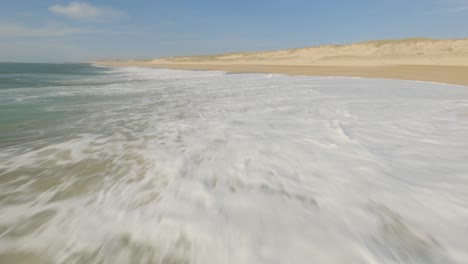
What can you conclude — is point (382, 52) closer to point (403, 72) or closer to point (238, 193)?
point (403, 72)

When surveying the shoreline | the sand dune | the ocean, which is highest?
the sand dune

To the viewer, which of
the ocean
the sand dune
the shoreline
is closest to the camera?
the ocean

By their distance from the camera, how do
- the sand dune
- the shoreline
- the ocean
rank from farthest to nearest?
the sand dune → the shoreline → the ocean

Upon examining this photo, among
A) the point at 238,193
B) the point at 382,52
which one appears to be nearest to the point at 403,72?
the point at 238,193

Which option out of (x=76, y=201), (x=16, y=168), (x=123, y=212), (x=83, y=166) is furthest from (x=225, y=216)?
(x=16, y=168)

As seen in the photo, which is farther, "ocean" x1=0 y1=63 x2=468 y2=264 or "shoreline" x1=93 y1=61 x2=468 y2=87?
"shoreline" x1=93 y1=61 x2=468 y2=87

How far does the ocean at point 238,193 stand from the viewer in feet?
5.07

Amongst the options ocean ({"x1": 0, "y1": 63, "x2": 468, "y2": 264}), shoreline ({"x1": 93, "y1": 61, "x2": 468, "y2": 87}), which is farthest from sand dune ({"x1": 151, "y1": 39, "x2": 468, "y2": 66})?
ocean ({"x1": 0, "y1": 63, "x2": 468, "y2": 264})

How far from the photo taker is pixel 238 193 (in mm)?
2182

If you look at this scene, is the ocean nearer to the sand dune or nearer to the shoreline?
the shoreline

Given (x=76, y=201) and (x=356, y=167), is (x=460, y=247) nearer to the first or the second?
(x=356, y=167)

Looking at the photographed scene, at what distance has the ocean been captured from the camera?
154cm

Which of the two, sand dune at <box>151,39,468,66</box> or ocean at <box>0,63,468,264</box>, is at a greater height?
sand dune at <box>151,39,468,66</box>

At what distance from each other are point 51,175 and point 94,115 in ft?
10.5
